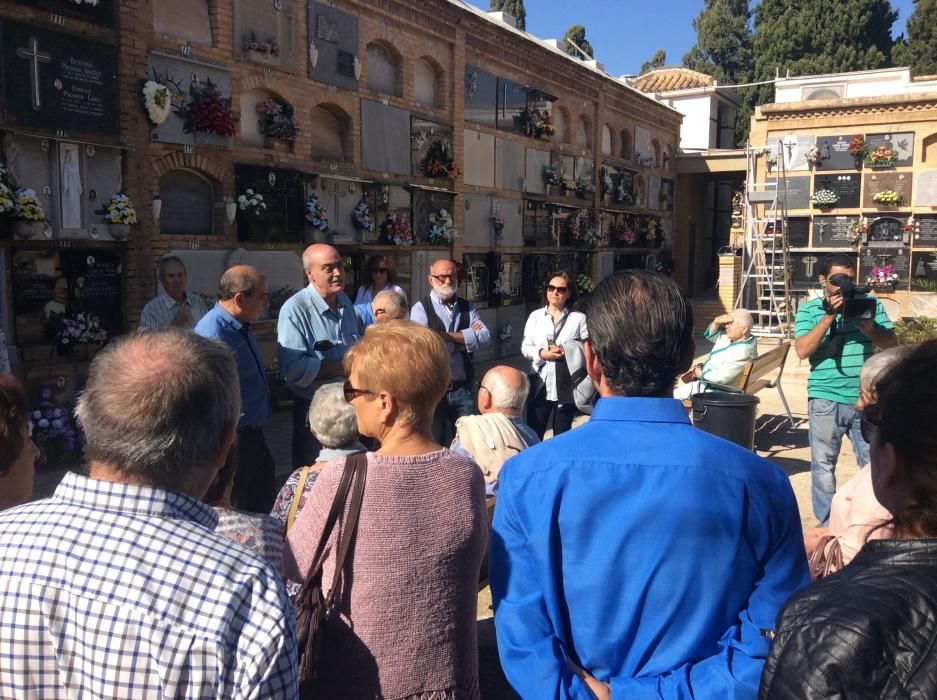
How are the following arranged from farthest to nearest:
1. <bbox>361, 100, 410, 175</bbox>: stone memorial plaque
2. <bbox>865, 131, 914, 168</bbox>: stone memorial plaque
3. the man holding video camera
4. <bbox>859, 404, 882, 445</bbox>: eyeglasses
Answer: <bbox>865, 131, 914, 168</bbox>: stone memorial plaque
<bbox>361, 100, 410, 175</bbox>: stone memorial plaque
the man holding video camera
<bbox>859, 404, 882, 445</bbox>: eyeglasses

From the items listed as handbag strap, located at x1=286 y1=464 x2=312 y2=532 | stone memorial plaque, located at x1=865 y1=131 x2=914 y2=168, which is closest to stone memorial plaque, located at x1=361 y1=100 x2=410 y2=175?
handbag strap, located at x1=286 y1=464 x2=312 y2=532

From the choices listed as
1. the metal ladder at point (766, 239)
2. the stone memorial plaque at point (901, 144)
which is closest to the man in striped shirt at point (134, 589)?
the metal ladder at point (766, 239)

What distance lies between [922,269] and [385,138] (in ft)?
39.8

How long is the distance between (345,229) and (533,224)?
18.8ft

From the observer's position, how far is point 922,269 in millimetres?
16562

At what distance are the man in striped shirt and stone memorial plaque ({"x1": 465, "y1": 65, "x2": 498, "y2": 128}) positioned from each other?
40.1ft

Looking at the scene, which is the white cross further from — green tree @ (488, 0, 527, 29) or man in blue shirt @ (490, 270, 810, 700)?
green tree @ (488, 0, 527, 29)

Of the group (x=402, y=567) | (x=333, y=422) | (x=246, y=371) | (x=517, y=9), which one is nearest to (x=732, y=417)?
→ (x=246, y=371)

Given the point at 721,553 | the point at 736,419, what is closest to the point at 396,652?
the point at 721,553

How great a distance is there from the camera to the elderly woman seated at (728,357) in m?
6.65

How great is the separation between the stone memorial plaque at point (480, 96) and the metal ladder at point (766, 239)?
6535mm

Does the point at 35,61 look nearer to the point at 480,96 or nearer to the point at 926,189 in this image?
the point at 480,96

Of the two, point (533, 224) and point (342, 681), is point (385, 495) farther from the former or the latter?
point (533, 224)

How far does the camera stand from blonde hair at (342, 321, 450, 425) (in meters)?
2.11
